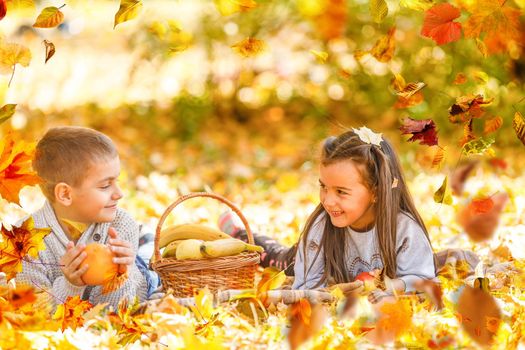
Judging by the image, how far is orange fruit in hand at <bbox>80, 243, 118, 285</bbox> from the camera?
2727 mm

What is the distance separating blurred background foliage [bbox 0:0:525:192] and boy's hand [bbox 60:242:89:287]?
3185mm

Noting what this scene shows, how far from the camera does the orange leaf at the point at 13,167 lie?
197cm

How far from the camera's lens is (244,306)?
2.72m

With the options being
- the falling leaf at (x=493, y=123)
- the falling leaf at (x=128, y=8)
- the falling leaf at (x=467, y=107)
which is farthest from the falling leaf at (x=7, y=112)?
the falling leaf at (x=493, y=123)

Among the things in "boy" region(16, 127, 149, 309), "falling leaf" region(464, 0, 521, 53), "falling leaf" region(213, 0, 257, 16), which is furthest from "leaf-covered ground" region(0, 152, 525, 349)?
"falling leaf" region(213, 0, 257, 16)

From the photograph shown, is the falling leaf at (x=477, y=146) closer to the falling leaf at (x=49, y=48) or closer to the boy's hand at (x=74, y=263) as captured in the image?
the falling leaf at (x=49, y=48)

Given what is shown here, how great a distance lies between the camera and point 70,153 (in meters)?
2.92

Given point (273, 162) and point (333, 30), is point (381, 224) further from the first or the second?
point (333, 30)

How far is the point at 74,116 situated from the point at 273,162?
2.16 metres

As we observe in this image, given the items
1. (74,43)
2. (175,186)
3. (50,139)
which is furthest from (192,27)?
(50,139)

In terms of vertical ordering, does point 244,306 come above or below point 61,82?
above

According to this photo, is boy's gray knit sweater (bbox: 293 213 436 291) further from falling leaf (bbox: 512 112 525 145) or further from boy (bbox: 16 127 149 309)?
falling leaf (bbox: 512 112 525 145)

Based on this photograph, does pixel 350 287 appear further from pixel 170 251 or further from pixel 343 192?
pixel 170 251

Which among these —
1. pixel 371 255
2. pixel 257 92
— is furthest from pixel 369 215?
pixel 257 92
